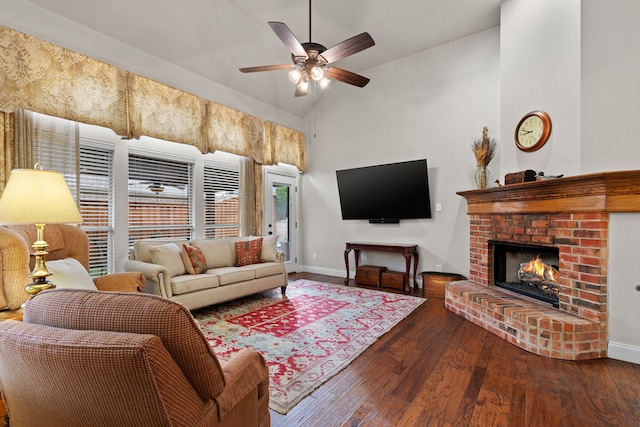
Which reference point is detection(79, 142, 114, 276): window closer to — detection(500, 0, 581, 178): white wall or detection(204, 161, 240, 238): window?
detection(204, 161, 240, 238): window

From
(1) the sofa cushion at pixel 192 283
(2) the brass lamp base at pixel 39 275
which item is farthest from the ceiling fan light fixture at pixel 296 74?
(1) the sofa cushion at pixel 192 283

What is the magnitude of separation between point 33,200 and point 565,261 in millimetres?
3996

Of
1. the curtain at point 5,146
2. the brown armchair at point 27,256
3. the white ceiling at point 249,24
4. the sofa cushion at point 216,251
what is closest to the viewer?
the brown armchair at point 27,256

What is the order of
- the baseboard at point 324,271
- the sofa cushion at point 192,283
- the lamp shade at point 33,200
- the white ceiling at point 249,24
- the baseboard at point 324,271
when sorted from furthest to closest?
the baseboard at point 324,271, the baseboard at point 324,271, the white ceiling at point 249,24, the sofa cushion at point 192,283, the lamp shade at point 33,200

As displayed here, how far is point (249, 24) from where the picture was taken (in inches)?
163

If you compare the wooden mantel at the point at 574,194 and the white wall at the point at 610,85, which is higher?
the white wall at the point at 610,85

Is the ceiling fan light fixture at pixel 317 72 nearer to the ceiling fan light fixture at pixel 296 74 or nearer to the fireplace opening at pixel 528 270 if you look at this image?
the ceiling fan light fixture at pixel 296 74

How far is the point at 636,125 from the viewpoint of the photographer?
8.00 feet

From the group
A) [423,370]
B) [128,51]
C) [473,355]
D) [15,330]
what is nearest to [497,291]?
[473,355]

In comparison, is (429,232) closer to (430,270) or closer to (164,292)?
(430,270)

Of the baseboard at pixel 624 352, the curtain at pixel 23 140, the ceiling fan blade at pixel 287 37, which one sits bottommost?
the baseboard at pixel 624 352

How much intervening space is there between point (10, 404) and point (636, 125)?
4.14 meters

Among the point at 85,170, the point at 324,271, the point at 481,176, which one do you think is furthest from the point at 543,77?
the point at 85,170

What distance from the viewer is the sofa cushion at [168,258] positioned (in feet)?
11.7
